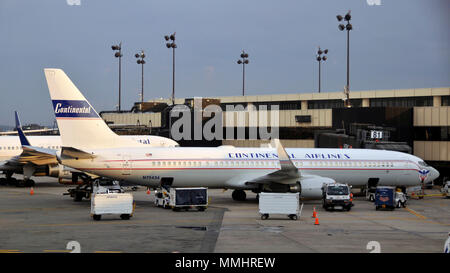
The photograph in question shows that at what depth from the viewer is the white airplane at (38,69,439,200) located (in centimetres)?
3706

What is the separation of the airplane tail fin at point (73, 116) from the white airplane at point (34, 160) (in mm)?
6119

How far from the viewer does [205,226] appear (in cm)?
2872

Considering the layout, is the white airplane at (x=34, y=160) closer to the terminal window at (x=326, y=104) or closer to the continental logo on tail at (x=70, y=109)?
the continental logo on tail at (x=70, y=109)

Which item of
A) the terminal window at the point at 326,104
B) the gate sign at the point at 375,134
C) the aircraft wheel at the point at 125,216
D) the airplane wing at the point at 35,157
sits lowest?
the aircraft wheel at the point at 125,216

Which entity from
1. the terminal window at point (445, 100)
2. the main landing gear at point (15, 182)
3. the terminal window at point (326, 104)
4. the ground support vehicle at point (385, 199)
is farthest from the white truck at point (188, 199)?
the terminal window at point (326, 104)

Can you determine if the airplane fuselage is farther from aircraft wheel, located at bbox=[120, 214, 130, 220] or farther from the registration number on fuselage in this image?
aircraft wheel, located at bbox=[120, 214, 130, 220]

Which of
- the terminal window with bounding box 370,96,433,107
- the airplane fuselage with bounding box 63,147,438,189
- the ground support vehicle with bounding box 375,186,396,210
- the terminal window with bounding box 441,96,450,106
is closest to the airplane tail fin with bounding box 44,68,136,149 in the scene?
the airplane fuselage with bounding box 63,147,438,189

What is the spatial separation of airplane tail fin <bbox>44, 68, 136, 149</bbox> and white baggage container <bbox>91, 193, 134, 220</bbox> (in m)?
7.36

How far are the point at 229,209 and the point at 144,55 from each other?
6135cm

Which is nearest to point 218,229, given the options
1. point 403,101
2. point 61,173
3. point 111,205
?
point 111,205

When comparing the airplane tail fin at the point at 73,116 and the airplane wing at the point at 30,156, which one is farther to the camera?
the airplane wing at the point at 30,156

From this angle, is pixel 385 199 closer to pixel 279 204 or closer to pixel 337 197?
pixel 337 197

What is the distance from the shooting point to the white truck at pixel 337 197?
36719 mm

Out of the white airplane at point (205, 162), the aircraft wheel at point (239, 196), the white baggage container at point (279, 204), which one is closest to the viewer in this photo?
the white baggage container at point (279, 204)
